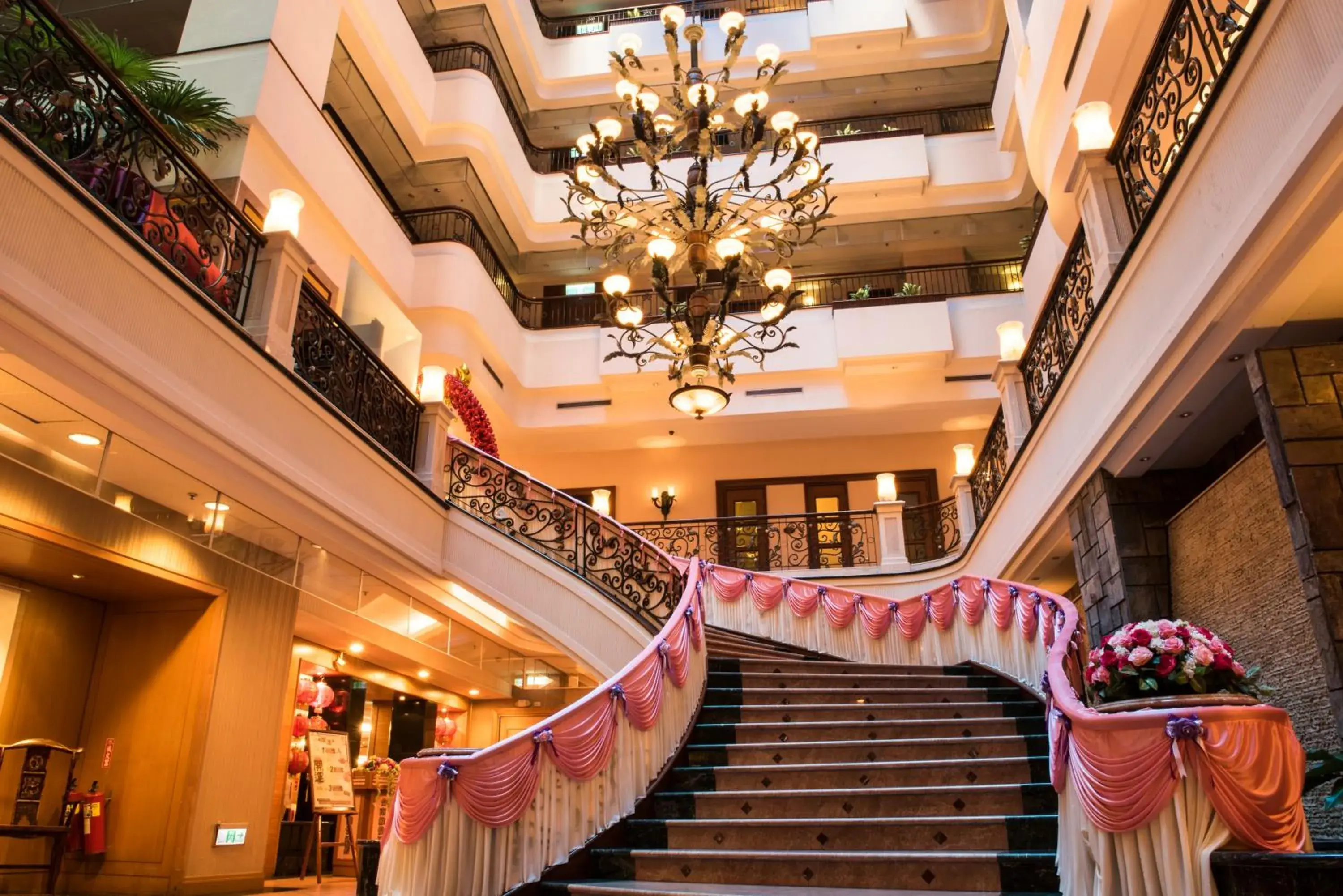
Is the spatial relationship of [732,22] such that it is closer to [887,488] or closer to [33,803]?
[887,488]

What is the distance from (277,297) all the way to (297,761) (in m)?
4.80

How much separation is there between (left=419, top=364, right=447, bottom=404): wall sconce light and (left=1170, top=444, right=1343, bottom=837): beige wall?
5863 millimetres

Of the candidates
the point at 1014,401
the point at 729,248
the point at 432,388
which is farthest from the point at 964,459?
the point at 432,388

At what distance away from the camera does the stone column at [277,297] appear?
5387 millimetres

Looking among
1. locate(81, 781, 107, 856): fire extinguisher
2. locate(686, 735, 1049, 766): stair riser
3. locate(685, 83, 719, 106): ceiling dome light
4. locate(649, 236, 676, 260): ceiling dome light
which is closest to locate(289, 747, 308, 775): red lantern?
locate(81, 781, 107, 856): fire extinguisher

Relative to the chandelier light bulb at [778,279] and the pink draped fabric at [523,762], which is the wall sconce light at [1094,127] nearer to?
the chandelier light bulb at [778,279]

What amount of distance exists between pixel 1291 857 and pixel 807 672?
4716 mm

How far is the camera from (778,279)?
23.1 ft

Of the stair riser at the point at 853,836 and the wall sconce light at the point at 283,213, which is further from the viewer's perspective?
the wall sconce light at the point at 283,213

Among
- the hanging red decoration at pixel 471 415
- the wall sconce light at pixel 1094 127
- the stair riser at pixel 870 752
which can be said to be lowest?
Result: the stair riser at pixel 870 752

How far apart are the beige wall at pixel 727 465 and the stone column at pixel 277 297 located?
9.04m

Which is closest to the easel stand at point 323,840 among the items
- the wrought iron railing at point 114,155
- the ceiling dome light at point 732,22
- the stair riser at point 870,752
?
the stair riser at point 870,752

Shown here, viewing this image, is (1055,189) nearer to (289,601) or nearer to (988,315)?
(988,315)

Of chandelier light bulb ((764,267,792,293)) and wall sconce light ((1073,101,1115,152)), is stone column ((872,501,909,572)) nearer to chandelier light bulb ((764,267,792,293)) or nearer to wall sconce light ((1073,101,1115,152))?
chandelier light bulb ((764,267,792,293))
